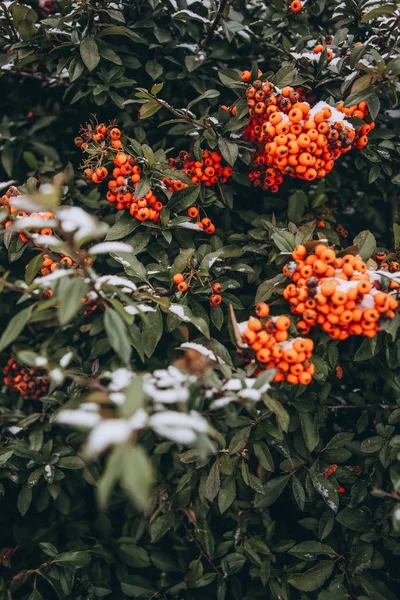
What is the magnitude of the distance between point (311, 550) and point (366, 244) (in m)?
1.46

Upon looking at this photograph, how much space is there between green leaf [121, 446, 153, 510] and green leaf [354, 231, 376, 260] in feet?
4.85

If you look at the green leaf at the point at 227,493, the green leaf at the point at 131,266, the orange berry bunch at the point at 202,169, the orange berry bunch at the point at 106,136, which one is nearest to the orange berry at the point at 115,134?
the orange berry bunch at the point at 106,136

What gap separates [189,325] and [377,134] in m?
1.40

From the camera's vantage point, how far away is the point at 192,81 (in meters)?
2.56

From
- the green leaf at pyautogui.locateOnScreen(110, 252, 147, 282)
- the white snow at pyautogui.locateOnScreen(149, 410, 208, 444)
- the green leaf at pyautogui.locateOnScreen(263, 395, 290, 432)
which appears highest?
the white snow at pyautogui.locateOnScreen(149, 410, 208, 444)

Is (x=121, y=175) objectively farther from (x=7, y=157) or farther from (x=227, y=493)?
(x=227, y=493)

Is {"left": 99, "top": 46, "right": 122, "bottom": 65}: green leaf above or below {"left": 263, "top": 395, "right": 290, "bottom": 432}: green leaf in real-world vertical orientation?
above

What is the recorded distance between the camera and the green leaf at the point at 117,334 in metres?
1.48

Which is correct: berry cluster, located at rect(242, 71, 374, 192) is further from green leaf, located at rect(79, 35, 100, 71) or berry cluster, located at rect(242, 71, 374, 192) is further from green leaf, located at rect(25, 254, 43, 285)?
green leaf, located at rect(25, 254, 43, 285)

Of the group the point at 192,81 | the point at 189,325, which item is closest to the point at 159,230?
the point at 189,325

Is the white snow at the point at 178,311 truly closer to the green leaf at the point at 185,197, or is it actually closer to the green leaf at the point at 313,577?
the green leaf at the point at 185,197

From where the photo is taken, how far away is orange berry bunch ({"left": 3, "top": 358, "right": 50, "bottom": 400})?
2.41 metres

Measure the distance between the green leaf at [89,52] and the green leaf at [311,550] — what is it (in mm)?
2536

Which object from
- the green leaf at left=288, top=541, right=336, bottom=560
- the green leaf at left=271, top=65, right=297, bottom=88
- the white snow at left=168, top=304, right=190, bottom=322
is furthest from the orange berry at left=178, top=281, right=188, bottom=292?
the green leaf at left=288, top=541, right=336, bottom=560
